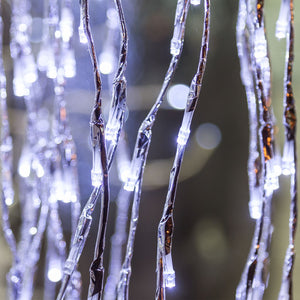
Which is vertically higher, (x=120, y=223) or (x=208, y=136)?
(x=208, y=136)

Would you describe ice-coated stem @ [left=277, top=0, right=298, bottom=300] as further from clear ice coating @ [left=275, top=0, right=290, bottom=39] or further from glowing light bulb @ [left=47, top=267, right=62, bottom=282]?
glowing light bulb @ [left=47, top=267, right=62, bottom=282]

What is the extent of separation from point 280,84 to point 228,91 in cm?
11

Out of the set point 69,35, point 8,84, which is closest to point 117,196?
point 8,84

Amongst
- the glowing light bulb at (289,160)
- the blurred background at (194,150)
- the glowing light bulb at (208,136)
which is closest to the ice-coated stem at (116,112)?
the glowing light bulb at (289,160)

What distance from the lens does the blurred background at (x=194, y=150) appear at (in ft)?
2.52

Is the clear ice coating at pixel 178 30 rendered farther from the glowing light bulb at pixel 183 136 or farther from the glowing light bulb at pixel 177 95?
the glowing light bulb at pixel 177 95

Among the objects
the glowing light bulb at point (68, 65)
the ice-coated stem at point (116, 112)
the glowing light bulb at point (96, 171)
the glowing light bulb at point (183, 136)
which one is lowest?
the glowing light bulb at point (96, 171)

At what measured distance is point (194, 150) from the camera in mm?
861

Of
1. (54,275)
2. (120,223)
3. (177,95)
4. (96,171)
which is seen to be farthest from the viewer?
(177,95)

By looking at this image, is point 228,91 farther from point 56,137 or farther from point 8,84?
point 56,137

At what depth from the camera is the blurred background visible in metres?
0.77

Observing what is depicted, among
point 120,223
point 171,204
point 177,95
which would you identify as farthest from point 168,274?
point 177,95

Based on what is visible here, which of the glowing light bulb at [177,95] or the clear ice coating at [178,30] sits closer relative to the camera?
the clear ice coating at [178,30]

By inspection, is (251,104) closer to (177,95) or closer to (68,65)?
(68,65)
